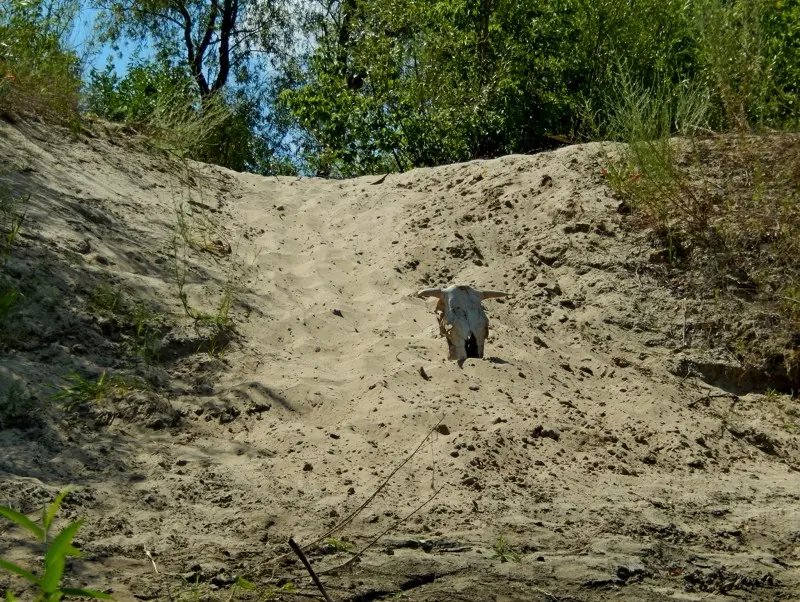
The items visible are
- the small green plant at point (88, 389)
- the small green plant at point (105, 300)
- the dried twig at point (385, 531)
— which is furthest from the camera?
the small green plant at point (105, 300)

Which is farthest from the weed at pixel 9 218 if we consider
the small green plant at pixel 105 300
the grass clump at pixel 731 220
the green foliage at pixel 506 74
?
the green foliage at pixel 506 74

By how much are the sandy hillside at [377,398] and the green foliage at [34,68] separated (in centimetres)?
38

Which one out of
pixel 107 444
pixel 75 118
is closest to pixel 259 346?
pixel 107 444

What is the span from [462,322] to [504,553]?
212 cm

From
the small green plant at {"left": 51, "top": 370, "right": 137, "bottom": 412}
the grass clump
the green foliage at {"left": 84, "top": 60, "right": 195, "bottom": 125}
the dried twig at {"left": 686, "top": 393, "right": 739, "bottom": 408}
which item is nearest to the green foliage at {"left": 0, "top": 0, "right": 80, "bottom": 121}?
the green foliage at {"left": 84, "top": 60, "right": 195, "bottom": 125}

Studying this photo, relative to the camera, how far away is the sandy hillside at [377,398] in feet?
13.0

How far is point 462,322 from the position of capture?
5941 millimetres

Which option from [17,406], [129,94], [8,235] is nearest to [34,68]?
[129,94]

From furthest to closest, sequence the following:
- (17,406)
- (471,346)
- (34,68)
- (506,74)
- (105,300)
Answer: (506,74) < (34,68) < (471,346) < (105,300) < (17,406)

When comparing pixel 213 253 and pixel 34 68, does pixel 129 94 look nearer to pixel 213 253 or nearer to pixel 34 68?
pixel 34 68

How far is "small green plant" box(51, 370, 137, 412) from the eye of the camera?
4938 mm

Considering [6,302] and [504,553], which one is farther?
[6,302]

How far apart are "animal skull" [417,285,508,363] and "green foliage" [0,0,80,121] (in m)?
3.96

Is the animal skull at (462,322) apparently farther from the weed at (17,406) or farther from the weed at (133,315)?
the weed at (17,406)
